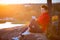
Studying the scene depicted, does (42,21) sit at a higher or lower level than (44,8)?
lower

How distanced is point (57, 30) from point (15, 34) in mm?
456

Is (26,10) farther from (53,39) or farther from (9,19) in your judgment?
(53,39)

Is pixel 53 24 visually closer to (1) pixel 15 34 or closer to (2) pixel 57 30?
(2) pixel 57 30

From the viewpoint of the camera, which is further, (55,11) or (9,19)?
(9,19)

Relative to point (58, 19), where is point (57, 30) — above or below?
→ below

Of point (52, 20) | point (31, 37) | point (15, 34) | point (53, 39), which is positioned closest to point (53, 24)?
point (52, 20)

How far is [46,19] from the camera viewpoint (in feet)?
5.07

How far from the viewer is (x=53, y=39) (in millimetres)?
1524

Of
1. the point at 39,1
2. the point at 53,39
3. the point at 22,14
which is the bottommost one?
the point at 53,39

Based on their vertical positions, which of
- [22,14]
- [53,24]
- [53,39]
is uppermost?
[22,14]

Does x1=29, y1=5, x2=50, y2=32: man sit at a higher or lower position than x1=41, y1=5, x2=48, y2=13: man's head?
lower

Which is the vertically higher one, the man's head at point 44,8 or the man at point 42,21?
the man's head at point 44,8

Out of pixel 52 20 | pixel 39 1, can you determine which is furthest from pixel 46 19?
pixel 39 1

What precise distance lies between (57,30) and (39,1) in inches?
14.2
